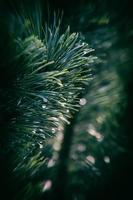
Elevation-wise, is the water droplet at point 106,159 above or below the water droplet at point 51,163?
below

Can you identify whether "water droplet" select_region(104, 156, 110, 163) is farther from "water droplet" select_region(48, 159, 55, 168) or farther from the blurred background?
"water droplet" select_region(48, 159, 55, 168)

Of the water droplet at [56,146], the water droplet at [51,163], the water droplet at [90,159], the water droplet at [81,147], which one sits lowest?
the water droplet at [90,159]

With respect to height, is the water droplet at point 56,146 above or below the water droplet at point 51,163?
above

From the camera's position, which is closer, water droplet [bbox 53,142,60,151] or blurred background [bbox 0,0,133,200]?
blurred background [bbox 0,0,133,200]

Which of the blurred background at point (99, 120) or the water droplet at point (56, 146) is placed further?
the water droplet at point (56, 146)

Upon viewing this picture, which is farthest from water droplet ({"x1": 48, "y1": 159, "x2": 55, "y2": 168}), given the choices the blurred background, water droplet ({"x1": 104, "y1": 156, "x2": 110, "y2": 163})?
water droplet ({"x1": 104, "y1": 156, "x2": 110, "y2": 163})

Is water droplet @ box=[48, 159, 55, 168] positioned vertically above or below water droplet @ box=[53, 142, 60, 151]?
below

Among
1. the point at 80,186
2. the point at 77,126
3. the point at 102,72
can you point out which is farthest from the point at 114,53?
the point at 80,186

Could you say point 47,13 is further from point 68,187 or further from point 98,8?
point 68,187

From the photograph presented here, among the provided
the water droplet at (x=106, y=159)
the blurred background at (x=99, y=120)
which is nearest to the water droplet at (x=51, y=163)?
the blurred background at (x=99, y=120)

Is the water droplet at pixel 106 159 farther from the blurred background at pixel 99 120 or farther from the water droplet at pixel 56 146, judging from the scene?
the water droplet at pixel 56 146
